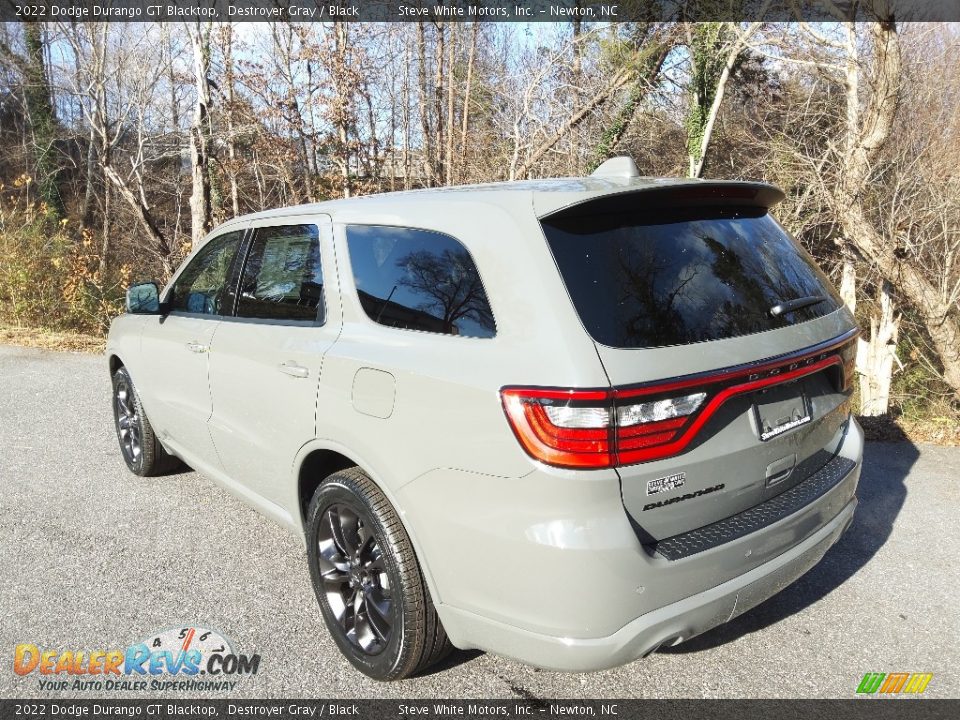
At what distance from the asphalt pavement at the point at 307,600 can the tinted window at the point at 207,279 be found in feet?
4.15

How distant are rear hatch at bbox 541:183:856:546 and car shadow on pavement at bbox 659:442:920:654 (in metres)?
0.77

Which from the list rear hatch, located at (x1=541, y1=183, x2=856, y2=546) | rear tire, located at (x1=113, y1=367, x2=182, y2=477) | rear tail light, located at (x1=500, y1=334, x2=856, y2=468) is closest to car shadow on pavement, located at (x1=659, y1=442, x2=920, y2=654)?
rear hatch, located at (x1=541, y1=183, x2=856, y2=546)

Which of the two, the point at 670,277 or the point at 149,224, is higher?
the point at 670,277

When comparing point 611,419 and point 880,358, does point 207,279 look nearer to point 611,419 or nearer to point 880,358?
point 611,419

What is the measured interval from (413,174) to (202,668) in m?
12.9

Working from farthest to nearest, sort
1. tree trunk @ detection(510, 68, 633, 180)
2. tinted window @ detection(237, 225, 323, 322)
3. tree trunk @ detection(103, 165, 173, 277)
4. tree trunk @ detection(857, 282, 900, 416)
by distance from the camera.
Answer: tree trunk @ detection(103, 165, 173, 277)
tree trunk @ detection(510, 68, 633, 180)
tree trunk @ detection(857, 282, 900, 416)
tinted window @ detection(237, 225, 323, 322)

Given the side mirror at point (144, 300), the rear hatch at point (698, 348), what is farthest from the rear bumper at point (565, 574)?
the side mirror at point (144, 300)

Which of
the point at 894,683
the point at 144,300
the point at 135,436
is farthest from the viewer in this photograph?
the point at 135,436

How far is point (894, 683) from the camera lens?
2564mm

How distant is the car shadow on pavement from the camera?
2879 mm

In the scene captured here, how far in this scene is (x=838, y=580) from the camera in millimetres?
3248

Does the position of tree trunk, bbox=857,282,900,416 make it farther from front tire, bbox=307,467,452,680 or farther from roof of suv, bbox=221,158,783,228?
front tire, bbox=307,467,452,680

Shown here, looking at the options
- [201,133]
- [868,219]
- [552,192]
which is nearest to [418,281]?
[552,192]

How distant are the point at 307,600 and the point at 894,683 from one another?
2423 millimetres
